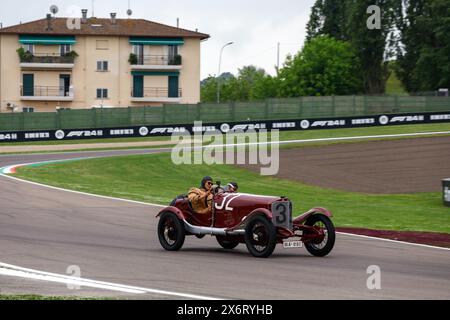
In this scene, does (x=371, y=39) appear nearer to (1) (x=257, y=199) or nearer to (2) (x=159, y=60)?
(2) (x=159, y=60)

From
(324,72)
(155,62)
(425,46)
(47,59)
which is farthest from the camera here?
(324,72)

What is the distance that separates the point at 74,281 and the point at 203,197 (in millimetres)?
4239

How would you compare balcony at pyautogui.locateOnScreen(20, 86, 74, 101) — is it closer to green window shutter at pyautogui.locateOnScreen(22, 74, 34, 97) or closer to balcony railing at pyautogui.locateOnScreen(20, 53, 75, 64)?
green window shutter at pyautogui.locateOnScreen(22, 74, 34, 97)

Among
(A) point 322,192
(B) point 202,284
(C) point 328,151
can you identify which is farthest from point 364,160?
(B) point 202,284

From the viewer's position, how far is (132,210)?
23.2 meters

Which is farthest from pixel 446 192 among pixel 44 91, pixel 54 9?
pixel 54 9

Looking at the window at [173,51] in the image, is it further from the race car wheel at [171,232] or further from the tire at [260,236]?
the tire at [260,236]

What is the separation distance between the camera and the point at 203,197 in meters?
16.2

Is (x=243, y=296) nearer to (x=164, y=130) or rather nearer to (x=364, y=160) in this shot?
(x=364, y=160)

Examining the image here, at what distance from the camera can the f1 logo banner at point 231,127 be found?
53.4 metres

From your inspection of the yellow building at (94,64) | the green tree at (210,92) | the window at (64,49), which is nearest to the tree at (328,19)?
the green tree at (210,92)

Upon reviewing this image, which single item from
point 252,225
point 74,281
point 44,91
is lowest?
point 74,281

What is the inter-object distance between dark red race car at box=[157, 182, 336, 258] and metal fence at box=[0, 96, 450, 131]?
1698 inches
